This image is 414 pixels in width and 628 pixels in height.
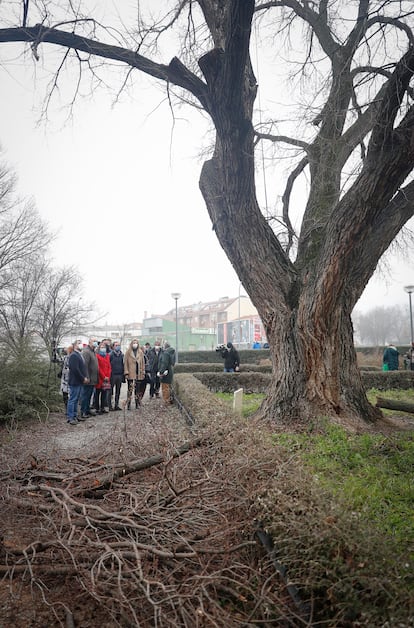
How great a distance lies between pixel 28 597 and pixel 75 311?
25.3 metres

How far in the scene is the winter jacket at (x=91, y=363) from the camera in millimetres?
10672

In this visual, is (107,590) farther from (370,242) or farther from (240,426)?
(370,242)

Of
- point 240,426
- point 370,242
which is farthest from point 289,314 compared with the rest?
point 240,426

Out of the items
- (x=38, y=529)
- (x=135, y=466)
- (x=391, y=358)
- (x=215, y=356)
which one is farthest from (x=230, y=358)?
(x=38, y=529)

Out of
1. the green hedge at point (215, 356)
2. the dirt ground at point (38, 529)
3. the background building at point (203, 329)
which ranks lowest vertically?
the dirt ground at point (38, 529)

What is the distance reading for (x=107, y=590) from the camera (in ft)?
8.30

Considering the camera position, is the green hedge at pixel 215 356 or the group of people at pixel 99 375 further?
the green hedge at pixel 215 356

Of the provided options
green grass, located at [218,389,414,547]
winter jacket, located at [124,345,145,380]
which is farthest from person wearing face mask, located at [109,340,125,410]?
green grass, located at [218,389,414,547]

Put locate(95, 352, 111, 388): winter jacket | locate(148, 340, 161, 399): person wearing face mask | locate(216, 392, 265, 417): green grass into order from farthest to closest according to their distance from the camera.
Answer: locate(148, 340, 161, 399): person wearing face mask → locate(95, 352, 111, 388): winter jacket → locate(216, 392, 265, 417): green grass

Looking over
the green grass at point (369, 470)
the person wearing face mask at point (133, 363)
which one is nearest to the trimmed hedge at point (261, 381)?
the person wearing face mask at point (133, 363)

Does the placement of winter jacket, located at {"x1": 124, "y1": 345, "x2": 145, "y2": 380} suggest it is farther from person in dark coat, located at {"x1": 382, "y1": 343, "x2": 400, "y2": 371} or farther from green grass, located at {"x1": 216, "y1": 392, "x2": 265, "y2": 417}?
person in dark coat, located at {"x1": 382, "y1": 343, "x2": 400, "y2": 371}

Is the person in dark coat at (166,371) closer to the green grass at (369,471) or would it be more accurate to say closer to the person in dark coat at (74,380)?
the person in dark coat at (74,380)

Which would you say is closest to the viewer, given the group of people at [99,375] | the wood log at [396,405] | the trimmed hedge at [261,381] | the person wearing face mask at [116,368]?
the wood log at [396,405]

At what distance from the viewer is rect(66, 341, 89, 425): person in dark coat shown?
A: 382 inches
